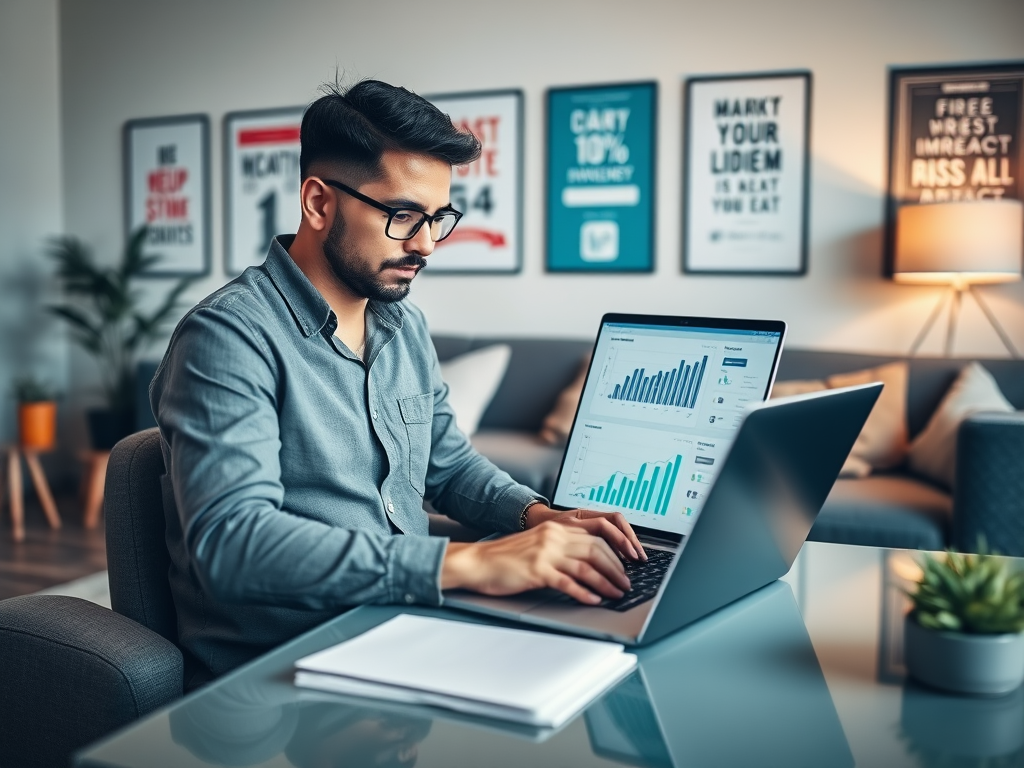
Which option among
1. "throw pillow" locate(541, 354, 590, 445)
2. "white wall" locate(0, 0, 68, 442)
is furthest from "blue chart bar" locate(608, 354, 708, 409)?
"white wall" locate(0, 0, 68, 442)

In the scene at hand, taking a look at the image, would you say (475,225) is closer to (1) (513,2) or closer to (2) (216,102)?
(1) (513,2)

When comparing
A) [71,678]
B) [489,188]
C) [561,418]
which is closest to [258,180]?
[489,188]

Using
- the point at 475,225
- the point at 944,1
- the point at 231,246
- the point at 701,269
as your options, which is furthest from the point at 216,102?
the point at 944,1

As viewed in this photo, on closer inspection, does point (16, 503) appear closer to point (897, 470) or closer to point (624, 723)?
point (897, 470)

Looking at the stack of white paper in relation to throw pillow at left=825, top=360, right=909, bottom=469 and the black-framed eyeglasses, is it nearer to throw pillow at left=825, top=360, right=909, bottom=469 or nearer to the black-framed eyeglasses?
the black-framed eyeglasses

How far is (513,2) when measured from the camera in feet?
13.7

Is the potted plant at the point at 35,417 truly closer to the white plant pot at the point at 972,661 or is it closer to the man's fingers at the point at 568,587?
the man's fingers at the point at 568,587

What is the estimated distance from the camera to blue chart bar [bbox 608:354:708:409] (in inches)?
48.9

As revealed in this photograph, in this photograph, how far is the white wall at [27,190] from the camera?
4.75 metres

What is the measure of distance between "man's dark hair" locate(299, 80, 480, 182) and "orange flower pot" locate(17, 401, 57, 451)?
3666mm

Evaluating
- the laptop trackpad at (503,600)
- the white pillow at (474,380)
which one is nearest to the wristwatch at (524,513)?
the laptop trackpad at (503,600)

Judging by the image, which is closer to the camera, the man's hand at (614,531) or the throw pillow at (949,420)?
the man's hand at (614,531)

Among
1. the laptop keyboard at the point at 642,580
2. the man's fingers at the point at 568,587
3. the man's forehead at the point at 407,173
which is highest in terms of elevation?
the man's forehead at the point at 407,173

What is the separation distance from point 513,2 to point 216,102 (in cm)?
153
